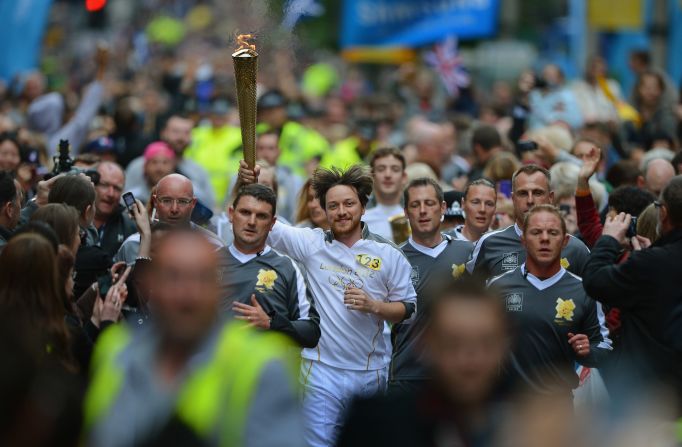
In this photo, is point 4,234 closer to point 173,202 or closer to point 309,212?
point 173,202

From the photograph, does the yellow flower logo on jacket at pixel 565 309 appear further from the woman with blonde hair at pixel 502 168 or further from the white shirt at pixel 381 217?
the woman with blonde hair at pixel 502 168

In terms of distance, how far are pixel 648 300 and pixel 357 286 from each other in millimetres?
2081

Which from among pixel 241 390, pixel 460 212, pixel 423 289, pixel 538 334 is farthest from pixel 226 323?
pixel 460 212

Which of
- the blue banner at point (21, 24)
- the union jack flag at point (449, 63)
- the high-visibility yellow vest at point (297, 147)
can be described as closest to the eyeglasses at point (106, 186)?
→ the high-visibility yellow vest at point (297, 147)

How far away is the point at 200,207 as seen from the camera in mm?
9977

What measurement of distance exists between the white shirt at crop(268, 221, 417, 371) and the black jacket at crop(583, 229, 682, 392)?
155cm

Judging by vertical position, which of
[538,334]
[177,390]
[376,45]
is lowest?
[538,334]

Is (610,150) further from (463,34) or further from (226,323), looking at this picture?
(226,323)

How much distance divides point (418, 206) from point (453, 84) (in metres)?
11.3

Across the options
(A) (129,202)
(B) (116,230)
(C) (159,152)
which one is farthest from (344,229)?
(C) (159,152)

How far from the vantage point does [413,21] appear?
2056cm

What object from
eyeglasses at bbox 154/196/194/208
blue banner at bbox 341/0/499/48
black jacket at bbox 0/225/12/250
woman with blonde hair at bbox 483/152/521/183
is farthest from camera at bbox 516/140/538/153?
blue banner at bbox 341/0/499/48

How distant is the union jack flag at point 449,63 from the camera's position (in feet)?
65.7

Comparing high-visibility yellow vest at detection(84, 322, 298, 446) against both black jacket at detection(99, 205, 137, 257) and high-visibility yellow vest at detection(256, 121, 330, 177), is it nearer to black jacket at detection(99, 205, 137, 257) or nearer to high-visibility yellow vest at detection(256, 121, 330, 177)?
black jacket at detection(99, 205, 137, 257)
